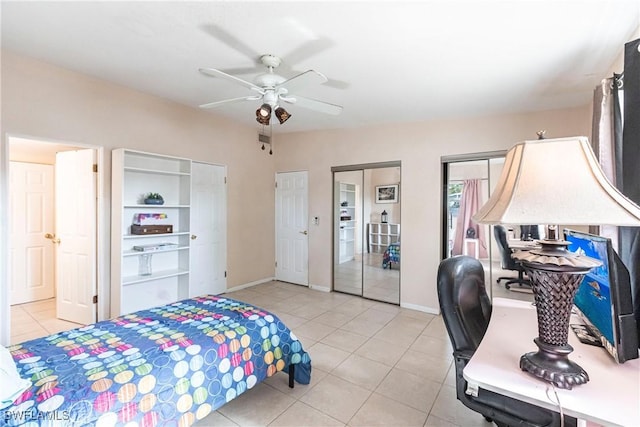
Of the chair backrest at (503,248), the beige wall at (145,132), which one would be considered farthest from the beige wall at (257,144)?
the chair backrest at (503,248)

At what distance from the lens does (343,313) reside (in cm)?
391

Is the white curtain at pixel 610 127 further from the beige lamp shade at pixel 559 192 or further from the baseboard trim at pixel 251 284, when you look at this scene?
the baseboard trim at pixel 251 284

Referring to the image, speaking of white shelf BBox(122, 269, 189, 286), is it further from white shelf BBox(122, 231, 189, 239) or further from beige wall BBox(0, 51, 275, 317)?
white shelf BBox(122, 231, 189, 239)

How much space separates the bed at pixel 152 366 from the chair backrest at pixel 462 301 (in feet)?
4.06

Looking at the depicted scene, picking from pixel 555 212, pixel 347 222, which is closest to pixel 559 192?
pixel 555 212

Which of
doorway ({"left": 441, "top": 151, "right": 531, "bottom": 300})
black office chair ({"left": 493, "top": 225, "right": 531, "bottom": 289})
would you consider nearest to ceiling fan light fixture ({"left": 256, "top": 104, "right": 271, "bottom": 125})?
doorway ({"left": 441, "top": 151, "right": 531, "bottom": 300})

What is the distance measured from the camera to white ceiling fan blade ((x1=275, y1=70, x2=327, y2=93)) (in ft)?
6.63

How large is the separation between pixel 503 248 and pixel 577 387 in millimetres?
3195

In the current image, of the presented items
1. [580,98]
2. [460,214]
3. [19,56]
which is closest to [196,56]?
[19,56]

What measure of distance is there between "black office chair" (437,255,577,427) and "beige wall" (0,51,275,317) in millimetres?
3549

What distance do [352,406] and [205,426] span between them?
1002mm

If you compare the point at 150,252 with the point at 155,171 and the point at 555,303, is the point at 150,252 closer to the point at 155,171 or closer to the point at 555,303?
the point at 155,171

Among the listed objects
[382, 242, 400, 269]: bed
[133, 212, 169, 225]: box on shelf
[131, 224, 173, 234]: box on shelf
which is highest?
[133, 212, 169, 225]: box on shelf

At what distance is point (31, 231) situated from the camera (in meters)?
4.18
